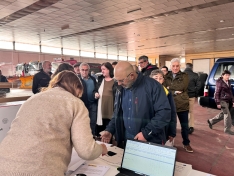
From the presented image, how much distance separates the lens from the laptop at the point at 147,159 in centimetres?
→ 110

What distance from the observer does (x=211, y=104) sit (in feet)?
16.5

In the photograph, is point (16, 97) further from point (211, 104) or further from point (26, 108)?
point (211, 104)

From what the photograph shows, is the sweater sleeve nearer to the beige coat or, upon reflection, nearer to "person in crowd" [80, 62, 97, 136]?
the beige coat

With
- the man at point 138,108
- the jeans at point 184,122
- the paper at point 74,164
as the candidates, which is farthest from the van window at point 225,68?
the paper at point 74,164

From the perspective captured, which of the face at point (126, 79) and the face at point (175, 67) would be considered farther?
the face at point (175, 67)

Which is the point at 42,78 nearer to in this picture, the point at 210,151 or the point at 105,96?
the point at 105,96

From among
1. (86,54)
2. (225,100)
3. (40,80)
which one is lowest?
(225,100)

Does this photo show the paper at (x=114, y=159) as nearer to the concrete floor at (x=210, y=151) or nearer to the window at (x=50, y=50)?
the concrete floor at (x=210, y=151)

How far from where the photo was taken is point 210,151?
321cm

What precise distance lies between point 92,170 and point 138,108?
2.14 ft

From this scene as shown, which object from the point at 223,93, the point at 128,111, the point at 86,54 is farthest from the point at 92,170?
the point at 86,54

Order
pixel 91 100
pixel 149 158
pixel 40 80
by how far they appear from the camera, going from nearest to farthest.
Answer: pixel 149 158
pixel 91 100
pixel 40 80

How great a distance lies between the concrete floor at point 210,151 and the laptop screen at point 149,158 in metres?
1.38

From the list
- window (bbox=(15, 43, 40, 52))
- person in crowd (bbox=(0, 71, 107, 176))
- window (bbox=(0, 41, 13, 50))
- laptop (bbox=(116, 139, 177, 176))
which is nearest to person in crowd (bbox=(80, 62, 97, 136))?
laptop (bbox=(116, 139, 177, 176))
